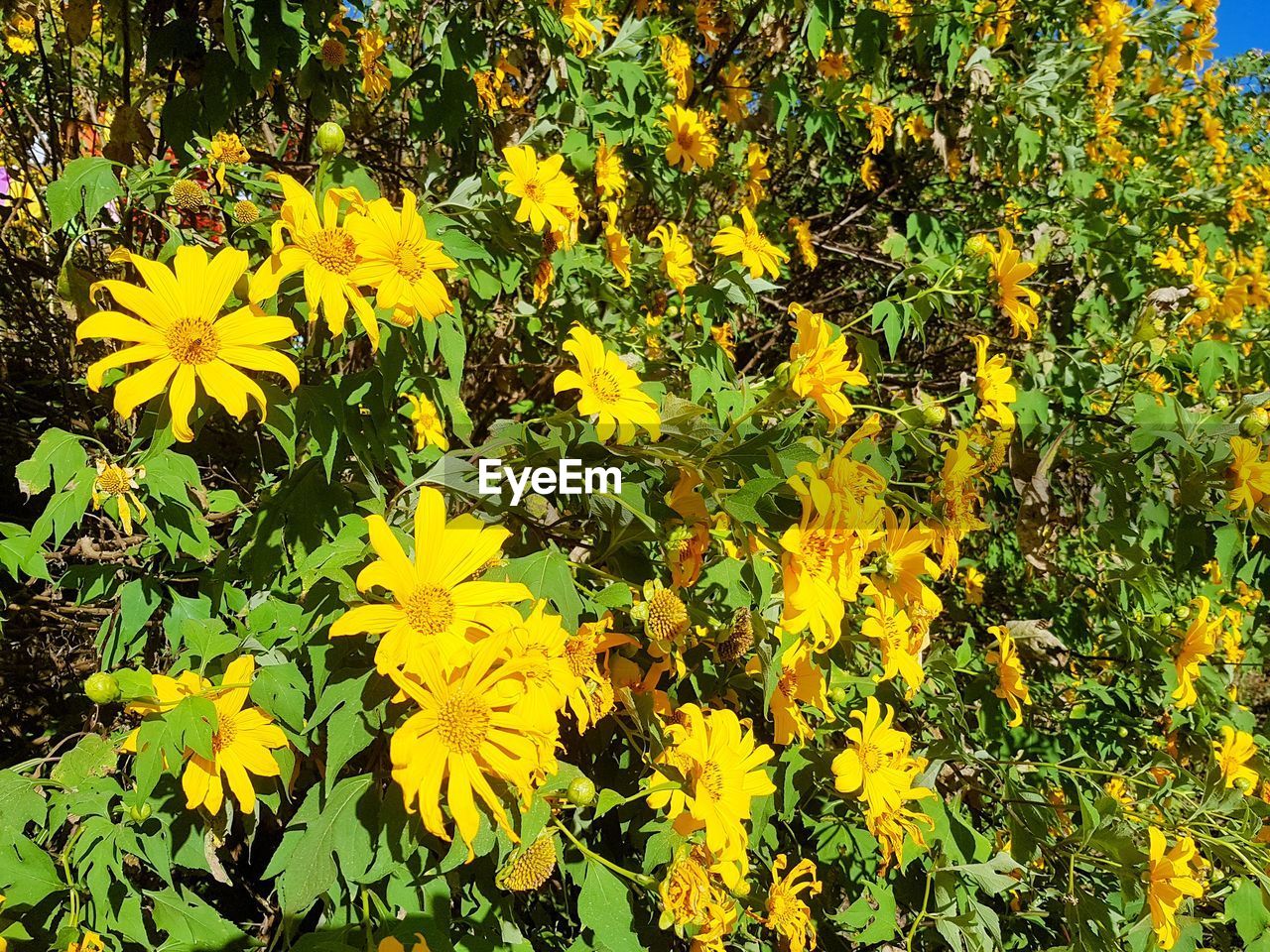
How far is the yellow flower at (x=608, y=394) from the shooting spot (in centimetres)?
124

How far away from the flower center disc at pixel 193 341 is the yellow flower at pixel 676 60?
192 centimetres

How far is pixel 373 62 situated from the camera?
1.95 m

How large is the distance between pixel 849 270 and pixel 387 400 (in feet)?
10.6

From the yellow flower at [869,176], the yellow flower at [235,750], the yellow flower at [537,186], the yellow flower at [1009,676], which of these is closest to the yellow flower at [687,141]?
the yellow flower at [537,186]

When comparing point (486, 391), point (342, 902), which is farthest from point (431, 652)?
point (486, 391)

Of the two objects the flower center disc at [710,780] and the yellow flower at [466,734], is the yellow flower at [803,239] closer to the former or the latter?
the flower center disc at [710,780]

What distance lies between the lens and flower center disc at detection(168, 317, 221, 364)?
106 cm

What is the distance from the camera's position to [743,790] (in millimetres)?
1312

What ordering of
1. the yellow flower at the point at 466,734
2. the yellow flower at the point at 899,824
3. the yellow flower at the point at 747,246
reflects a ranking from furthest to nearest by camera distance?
the yellow flower at the point at 747,246, the yellow flower at the point at 899,824, the yellow flower at the point at 466,734

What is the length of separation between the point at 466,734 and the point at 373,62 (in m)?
1.66

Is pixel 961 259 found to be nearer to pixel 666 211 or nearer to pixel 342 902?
pixel 666 211

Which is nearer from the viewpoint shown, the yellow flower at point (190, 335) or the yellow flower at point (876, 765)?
the yellow flower at point (190, 335)

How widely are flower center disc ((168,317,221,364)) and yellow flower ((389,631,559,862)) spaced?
48 cm

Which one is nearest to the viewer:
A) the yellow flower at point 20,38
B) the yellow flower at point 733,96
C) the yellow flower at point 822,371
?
the yellow flower at point 822,371
